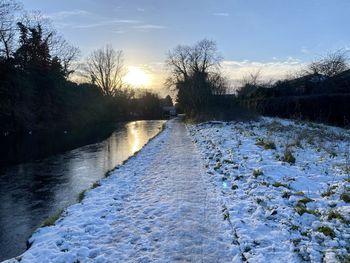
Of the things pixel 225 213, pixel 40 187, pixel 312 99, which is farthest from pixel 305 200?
pixel 312 99

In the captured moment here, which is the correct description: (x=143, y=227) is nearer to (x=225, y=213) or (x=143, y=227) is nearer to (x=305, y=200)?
(x=225, y=213)

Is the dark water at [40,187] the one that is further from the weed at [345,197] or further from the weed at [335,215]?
the weed at [345,197]

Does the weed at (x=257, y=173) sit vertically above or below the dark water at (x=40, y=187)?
above

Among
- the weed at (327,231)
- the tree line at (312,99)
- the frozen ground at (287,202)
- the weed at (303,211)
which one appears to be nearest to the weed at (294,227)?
the frozen ground at (287,202)

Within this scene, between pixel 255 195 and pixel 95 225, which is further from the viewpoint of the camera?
pixel 255 195

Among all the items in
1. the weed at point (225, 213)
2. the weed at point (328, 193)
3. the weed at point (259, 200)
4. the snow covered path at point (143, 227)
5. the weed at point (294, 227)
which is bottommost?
the snow covered path at point (143, 227)

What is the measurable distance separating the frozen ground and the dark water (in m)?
4.20

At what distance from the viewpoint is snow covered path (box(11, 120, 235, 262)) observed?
17.1 feet

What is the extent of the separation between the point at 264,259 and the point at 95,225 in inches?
129

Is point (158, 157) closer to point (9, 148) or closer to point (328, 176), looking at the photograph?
point (328, 176)

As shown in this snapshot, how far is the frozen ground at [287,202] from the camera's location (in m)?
4.87

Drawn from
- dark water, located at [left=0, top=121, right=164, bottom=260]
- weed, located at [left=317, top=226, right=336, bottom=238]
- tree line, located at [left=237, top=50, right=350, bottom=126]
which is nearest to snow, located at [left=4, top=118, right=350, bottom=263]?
weed, located at [left=317, top=226, right=336, bottom=238]

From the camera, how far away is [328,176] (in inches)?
314

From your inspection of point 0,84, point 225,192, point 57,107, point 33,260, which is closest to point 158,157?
point 225,192
